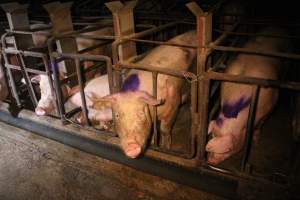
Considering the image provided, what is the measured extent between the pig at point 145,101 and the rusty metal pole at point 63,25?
133 centimetres

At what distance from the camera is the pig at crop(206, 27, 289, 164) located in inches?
132

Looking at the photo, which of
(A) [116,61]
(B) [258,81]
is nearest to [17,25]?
(A) [116,61]

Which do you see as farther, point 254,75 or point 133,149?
point 254,75

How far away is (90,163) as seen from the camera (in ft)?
12.5

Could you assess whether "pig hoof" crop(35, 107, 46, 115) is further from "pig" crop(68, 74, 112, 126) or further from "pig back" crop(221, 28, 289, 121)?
"pig back" crop(221, 28, 289, 121)

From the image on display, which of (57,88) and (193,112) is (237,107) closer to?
(193,112)

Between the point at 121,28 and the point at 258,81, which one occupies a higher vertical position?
the point at 121,28

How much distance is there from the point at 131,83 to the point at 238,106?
1419 millimetres

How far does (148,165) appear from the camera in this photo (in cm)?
353

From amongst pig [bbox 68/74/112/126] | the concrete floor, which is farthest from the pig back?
pig [bbox 68/74/112/126]

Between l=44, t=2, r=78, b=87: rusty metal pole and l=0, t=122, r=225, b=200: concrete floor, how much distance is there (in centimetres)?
137

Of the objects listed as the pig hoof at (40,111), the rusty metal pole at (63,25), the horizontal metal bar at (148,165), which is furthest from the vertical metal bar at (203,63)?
the pig hoof at (40,111)

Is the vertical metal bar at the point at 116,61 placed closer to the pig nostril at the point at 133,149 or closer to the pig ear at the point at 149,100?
the pig ear at the point at 149,100

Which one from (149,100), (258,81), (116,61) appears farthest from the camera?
(116,61)
